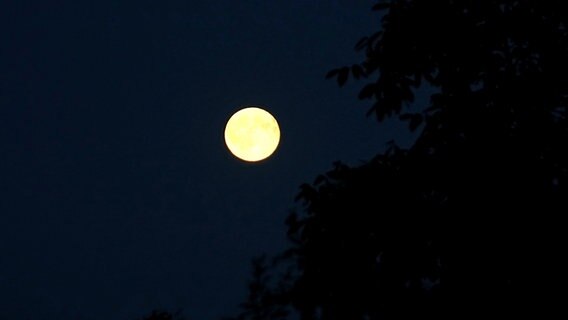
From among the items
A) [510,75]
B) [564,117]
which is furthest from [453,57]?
[564,117]

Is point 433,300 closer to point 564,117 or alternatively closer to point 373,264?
point 373,264

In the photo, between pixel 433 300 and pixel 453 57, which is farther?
pixel 453 57

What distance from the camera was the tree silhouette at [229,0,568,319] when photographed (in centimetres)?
753

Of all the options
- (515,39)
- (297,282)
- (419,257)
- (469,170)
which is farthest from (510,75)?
(297,282)

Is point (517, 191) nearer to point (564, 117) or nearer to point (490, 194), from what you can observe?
point (490, 194)

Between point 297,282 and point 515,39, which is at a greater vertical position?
point 515,39

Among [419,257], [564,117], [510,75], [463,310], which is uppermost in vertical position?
[510,75]

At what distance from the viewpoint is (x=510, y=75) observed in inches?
325

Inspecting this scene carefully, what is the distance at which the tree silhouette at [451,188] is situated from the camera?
7527 millimetres

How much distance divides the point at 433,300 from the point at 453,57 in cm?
222

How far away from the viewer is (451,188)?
7.86 meters

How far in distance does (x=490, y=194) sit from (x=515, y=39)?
5.52 feet

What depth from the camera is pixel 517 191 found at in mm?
7625

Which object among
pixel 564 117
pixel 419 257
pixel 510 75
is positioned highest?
pixel 510 75
